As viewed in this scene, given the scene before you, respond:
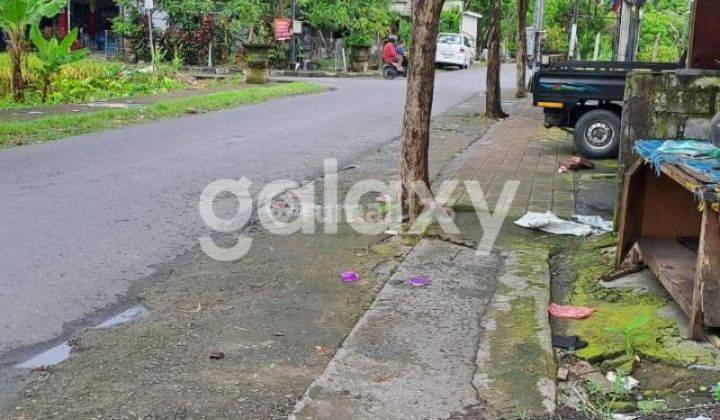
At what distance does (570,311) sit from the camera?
197 inches

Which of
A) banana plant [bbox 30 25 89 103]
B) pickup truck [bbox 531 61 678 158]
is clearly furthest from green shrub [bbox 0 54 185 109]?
pickup truck [bbox 531 61 678 158]

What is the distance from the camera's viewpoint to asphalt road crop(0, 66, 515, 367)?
5.19 meters

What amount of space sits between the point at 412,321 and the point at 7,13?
48.3ft

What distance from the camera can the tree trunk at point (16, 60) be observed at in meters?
17.3

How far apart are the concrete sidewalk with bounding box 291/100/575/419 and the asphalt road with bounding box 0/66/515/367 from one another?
1835 mm

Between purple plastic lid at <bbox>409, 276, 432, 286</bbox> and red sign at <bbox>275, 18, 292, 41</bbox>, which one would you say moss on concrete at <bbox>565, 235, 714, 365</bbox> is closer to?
purple plastic lid at <bbox>409, 276, 432, 286</bbox>

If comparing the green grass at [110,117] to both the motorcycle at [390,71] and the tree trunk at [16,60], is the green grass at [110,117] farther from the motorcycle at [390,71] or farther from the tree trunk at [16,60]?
the motorcycle at [390,71]

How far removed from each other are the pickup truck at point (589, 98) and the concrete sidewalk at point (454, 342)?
15.3 ft

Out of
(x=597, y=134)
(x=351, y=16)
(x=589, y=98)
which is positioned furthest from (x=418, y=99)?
(x=351, y=16)

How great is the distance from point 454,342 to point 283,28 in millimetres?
29962

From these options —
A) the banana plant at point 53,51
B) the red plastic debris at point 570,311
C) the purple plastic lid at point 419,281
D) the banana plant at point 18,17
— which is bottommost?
the red plastic debris at point 570,311

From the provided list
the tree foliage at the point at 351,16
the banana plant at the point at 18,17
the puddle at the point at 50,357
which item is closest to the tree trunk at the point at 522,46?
the banana plant at the point at 18,17

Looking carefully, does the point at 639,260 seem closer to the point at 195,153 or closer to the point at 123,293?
the point at 123,293

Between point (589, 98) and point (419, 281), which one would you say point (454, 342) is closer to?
point (419, 281)
